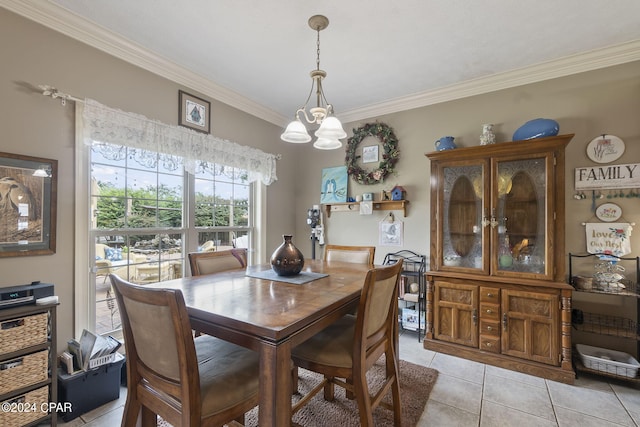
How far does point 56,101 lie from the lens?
1.96 m

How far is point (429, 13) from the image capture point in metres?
1.95

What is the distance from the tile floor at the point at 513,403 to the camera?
1773 millimetres

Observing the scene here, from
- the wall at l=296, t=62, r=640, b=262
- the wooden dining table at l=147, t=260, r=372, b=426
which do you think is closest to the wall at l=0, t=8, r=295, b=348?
the wooden dining table at l=147, t=260, r=372, b=426

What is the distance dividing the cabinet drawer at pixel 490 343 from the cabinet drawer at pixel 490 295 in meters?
0.32

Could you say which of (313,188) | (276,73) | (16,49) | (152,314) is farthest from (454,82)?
(16,49)

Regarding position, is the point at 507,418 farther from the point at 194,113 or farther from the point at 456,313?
the point at 194,113

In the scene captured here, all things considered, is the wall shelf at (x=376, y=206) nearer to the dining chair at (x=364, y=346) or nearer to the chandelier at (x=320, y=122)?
the chandelier at (x=320, y=122)

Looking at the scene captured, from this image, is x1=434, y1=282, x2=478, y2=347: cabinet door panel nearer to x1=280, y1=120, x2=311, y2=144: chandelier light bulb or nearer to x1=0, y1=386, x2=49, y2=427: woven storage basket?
x1=280, y1=120, x2=311, y2=144: chandelier light bulb

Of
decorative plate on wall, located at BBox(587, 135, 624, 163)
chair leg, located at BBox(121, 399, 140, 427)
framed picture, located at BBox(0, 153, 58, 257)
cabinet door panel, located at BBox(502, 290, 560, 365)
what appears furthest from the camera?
decorative plate on wall, located at BBox(587, 135, 624, 163)

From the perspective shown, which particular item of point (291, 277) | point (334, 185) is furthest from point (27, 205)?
point (334, 185)

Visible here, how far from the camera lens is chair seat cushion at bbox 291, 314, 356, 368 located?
145 centimetres

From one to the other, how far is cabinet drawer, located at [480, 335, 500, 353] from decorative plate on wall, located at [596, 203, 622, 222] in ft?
4.45

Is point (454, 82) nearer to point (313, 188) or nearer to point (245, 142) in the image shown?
point (313, 188)

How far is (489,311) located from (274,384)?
222 centimetres
